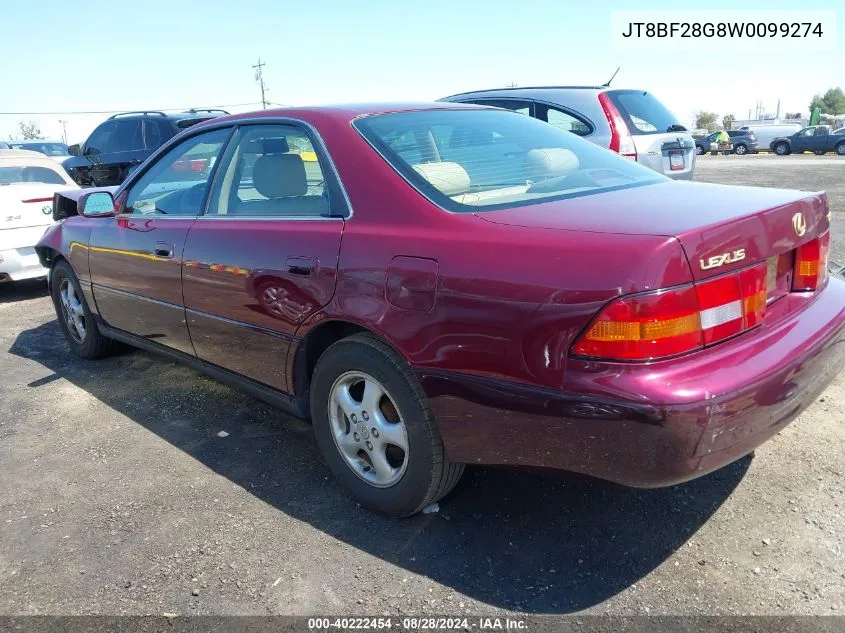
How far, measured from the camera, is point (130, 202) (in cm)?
397

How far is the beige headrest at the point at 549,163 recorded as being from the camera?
9.06ft

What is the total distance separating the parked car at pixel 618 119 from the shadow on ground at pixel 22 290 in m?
5.27

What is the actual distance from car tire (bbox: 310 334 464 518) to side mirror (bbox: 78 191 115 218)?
2.07m

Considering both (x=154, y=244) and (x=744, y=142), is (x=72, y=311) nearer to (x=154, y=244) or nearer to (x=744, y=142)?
(x=154, y=244)

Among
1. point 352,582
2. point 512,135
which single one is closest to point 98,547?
point 352,582

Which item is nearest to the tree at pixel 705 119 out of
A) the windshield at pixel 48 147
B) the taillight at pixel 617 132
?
the windshield at pixel 48 147

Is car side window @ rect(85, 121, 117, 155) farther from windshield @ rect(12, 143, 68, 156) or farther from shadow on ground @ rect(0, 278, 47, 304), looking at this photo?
windshield @ rect(12, 143, 68, 156)

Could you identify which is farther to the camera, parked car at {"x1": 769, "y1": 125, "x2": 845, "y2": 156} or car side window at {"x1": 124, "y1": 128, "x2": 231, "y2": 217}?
parked car at {"x1": 769, "y1": 125, "x2": 845, "y2": 156}

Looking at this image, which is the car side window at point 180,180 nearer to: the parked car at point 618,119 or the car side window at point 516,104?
the parked car at point 618,119

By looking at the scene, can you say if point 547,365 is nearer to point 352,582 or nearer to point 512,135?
point 352,582

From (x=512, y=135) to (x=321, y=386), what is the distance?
140 centimetres

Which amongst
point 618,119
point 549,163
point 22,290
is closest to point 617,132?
point 618,119

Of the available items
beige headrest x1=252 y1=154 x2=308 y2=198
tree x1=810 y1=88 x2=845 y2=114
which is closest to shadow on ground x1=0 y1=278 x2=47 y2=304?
beige headrest x1=252 y1=154 x2=308 y2=198

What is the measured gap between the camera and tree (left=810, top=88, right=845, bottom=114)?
87188mm
